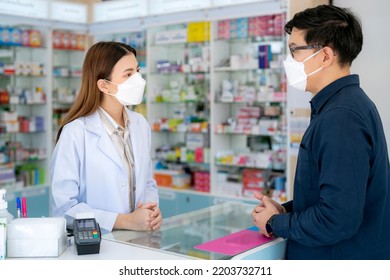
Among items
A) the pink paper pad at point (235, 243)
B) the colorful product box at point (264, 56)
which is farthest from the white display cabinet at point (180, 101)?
the pink paper pad at point (235, 243)

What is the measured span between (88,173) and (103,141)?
18cm

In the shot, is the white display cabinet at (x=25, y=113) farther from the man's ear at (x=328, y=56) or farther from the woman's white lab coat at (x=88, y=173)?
the man's ear at (x=328, y=56)

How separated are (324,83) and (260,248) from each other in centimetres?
73

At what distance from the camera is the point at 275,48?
247 inches

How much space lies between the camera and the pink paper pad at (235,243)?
219 cm

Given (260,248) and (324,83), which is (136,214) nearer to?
(260,248)

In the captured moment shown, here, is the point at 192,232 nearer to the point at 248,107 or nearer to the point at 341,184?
the point at 341,184

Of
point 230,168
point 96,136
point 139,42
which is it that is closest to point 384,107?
point 96,136

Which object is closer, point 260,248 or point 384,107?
point 260,248

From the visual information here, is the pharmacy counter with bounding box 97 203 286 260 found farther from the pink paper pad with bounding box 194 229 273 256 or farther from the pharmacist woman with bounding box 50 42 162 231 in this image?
the pharmacist woman with bounding box 50 42 162 231

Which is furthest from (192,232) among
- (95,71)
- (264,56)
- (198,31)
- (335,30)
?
(198,31)

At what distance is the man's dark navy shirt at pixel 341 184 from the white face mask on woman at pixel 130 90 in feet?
3.51

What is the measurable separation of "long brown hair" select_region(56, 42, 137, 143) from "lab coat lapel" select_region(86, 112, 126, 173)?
0.06 meters

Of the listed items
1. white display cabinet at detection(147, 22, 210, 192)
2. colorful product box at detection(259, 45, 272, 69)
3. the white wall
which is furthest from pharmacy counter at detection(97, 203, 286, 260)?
white display cabinet at detection(147, 22, 210, 192)
